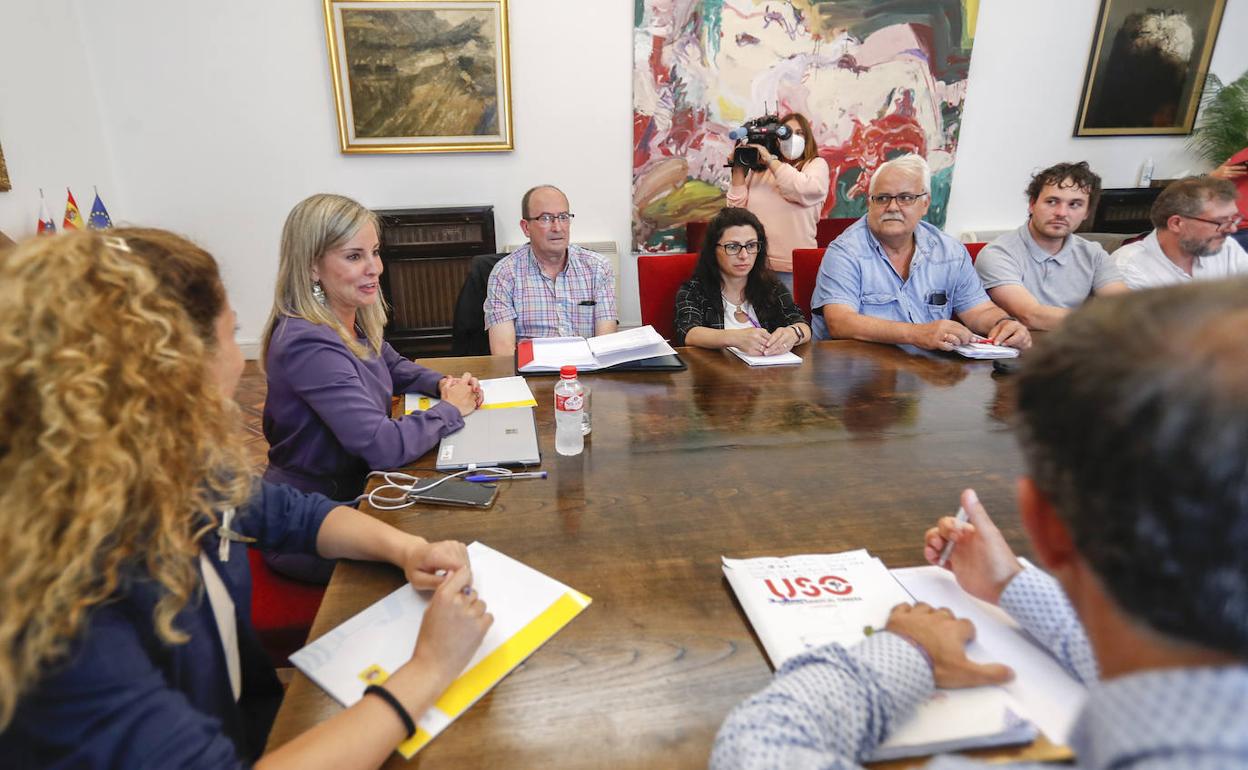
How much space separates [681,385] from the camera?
1879 mm

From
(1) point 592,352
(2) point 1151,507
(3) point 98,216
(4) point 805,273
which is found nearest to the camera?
(2) point 1151,507

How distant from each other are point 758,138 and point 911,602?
3.24m

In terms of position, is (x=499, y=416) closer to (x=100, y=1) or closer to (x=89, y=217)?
(x=89, y=217)

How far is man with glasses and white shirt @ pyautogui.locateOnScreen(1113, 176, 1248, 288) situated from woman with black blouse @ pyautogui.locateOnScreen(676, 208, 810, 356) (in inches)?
61.2

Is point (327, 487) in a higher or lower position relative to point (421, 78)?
lower

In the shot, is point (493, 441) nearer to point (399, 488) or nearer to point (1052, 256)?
point (399, 488)

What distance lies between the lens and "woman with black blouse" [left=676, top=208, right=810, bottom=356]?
2.51m

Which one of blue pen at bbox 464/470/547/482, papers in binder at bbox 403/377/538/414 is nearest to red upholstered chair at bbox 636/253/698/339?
papers in binder at bbox 403/377/538/414

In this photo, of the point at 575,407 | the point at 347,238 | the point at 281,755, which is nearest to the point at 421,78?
the point at 347,238

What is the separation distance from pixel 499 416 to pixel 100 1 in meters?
3.84

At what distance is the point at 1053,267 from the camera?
9.25ft

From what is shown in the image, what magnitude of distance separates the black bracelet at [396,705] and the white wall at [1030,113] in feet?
16.0

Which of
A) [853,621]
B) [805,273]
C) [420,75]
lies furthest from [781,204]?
[853,621]

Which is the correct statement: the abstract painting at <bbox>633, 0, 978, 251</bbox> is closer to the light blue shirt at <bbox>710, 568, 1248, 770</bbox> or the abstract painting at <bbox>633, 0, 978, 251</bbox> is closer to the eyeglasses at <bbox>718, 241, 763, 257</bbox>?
the eyeglasses at <bbox>718, 241, 763, 257</bbox>
